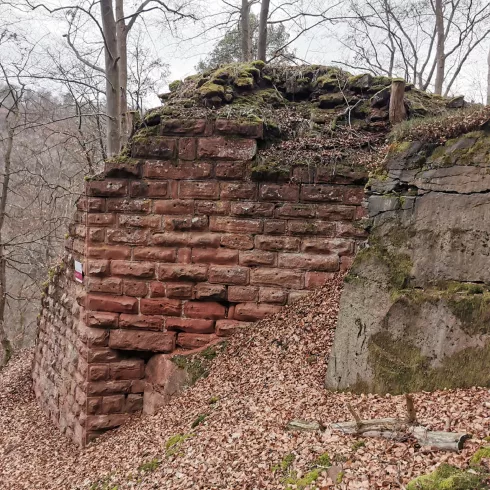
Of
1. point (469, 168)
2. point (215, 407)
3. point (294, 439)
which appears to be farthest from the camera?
point (215, 407)

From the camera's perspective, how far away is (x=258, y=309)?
4.95 meters

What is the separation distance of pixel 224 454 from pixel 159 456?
78 centimetres

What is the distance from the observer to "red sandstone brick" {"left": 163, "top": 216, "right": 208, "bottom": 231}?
4.96 m

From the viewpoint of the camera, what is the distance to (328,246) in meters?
4.88

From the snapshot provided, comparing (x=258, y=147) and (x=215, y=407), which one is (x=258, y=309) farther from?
(x=258, y=147)

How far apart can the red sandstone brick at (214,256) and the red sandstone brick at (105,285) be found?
0.85 m

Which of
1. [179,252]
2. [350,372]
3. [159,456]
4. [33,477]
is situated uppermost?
[179,252]

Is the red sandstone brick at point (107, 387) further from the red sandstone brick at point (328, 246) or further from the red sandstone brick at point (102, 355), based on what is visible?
the red sandstone brick at point (328, 246)

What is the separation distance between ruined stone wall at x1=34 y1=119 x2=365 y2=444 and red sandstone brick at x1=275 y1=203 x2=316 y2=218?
1cm

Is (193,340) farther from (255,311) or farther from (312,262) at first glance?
(312,262)

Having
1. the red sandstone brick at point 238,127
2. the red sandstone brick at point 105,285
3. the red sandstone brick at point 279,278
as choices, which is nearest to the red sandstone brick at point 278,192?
the red sandstone brick at point 238,127

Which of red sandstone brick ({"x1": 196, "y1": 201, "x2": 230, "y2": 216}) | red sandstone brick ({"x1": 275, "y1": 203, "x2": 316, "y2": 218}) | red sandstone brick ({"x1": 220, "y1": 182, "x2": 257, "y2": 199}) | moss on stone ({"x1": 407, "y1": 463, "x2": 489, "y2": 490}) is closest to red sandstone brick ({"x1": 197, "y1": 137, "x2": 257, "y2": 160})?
red sandstone brick ({"x1": 220, "y1": 182, "x2": 257, "y2": 199})

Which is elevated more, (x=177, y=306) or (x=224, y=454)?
(x=177, y=306)

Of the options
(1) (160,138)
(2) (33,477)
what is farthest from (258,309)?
(2) (33,477)
